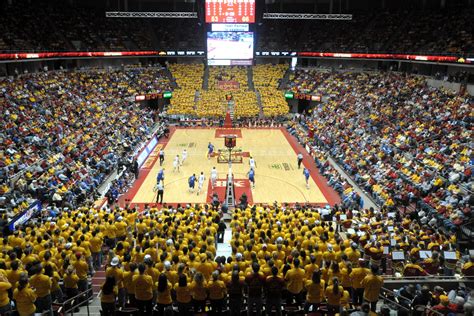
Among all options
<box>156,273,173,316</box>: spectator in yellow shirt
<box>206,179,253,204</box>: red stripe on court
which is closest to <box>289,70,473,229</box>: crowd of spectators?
<box>206,179,253,204</box>: red stripe on court

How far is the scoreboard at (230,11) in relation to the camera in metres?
46.8

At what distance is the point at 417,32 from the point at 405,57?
14.4 feet

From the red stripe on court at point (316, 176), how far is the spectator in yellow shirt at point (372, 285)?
14.8 meters

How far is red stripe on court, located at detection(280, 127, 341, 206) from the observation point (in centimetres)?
2591

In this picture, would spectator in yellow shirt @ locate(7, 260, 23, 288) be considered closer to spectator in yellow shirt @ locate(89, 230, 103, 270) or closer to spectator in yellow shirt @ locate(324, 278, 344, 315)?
spectator in yellow shirt @ locate(89, 230, 103, 270)

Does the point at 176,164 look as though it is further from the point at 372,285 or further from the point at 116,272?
the point at 372,285

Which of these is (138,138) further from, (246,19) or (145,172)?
(246,19)

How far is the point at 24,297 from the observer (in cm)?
932

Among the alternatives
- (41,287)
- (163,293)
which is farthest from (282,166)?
(41,287)

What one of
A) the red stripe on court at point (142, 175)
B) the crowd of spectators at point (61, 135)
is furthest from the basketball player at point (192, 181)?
the crowd of spectators at point (61, 135)

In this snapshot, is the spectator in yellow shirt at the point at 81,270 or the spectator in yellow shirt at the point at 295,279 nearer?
the spectator in yellow shirt at the point at 295,279

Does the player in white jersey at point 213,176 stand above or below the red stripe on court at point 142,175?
above

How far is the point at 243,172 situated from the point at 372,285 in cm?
2105

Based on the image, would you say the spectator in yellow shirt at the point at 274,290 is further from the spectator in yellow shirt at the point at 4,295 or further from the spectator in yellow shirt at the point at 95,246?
the spectator in yellow shirt at the point at 95,246
